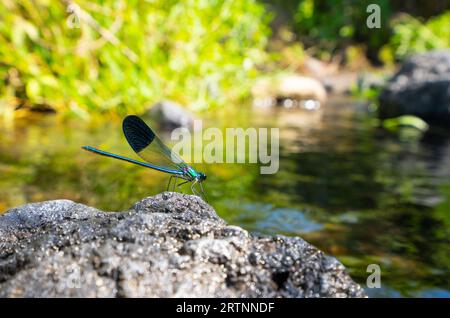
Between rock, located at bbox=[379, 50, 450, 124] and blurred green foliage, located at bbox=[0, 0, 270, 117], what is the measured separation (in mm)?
2787

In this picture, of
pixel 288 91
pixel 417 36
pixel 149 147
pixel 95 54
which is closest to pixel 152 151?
pixel 149 147

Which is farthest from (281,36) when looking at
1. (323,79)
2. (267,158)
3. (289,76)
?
(267,158)

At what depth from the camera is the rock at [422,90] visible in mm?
7719

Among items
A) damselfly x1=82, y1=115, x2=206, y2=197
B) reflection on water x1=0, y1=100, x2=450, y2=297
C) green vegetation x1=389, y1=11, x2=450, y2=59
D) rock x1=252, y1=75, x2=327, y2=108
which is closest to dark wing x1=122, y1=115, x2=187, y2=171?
damselfly x1=82, y1=115, x2=206, y2=197

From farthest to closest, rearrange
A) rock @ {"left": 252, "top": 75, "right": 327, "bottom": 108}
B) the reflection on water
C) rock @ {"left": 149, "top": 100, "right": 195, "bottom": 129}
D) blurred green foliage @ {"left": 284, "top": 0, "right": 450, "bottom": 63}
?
1. blurred green foliage @ {"left": 284, "top": 0, "right": 450, "bottom": 63}
2. rock @ {"left": 252, "top": 75, "right": 327, "bottom": 108}
3. rock @ {"left": 149, "top": 100, "right": 195, "bottom": 129}
4. the reflection on water

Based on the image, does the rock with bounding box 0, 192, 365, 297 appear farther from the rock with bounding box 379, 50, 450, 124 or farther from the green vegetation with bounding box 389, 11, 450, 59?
the green vegetation with bounding box 389, 11, 450, 59

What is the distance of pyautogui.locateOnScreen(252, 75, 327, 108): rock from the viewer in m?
11.7

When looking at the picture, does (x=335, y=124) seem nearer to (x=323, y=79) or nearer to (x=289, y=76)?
(x=289, y=76)

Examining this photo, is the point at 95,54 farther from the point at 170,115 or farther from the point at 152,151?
the point at 152,151

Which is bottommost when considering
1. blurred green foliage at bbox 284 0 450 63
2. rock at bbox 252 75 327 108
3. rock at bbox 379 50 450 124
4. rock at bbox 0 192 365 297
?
rock at bbox 0 192 365 297

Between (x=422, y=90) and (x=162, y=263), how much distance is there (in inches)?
287

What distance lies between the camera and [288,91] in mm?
11797

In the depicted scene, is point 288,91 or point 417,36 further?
point 417,36

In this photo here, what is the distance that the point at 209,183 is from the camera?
4.18 meters
